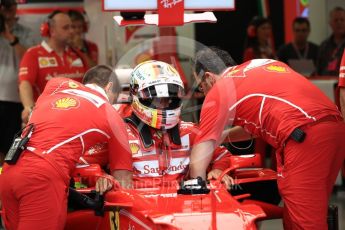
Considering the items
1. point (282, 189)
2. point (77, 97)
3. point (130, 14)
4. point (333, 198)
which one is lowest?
point (333, 198)

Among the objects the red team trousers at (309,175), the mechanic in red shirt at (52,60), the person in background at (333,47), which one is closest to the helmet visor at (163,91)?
the red team trousers at (309,175)

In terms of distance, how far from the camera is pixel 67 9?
40.0 feet

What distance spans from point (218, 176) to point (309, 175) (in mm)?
626

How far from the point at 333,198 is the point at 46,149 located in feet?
17.9

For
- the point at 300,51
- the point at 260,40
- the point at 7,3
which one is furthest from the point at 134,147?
the point at 300,51

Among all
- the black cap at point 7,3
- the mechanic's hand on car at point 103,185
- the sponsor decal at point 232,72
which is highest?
the black cap at point 7,3

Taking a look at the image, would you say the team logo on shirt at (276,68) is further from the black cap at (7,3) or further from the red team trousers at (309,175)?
the black cap at (7,3)

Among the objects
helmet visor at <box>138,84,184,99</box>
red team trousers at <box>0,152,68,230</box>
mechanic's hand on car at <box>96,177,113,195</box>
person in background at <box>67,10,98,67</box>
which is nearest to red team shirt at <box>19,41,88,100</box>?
person in background at <box>67,10,98,67</box>

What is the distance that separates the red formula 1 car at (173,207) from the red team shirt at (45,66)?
328cm

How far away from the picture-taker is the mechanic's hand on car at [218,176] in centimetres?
723

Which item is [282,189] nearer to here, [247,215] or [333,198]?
[247,215]

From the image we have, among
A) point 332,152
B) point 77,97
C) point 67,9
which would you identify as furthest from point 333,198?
point 77,97

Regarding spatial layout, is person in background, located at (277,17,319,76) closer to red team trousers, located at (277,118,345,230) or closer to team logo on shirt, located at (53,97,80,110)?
red team trousers, located at (277,118,345,230)

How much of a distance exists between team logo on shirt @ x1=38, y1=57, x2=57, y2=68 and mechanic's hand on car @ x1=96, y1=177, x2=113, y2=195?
376 centimetres
